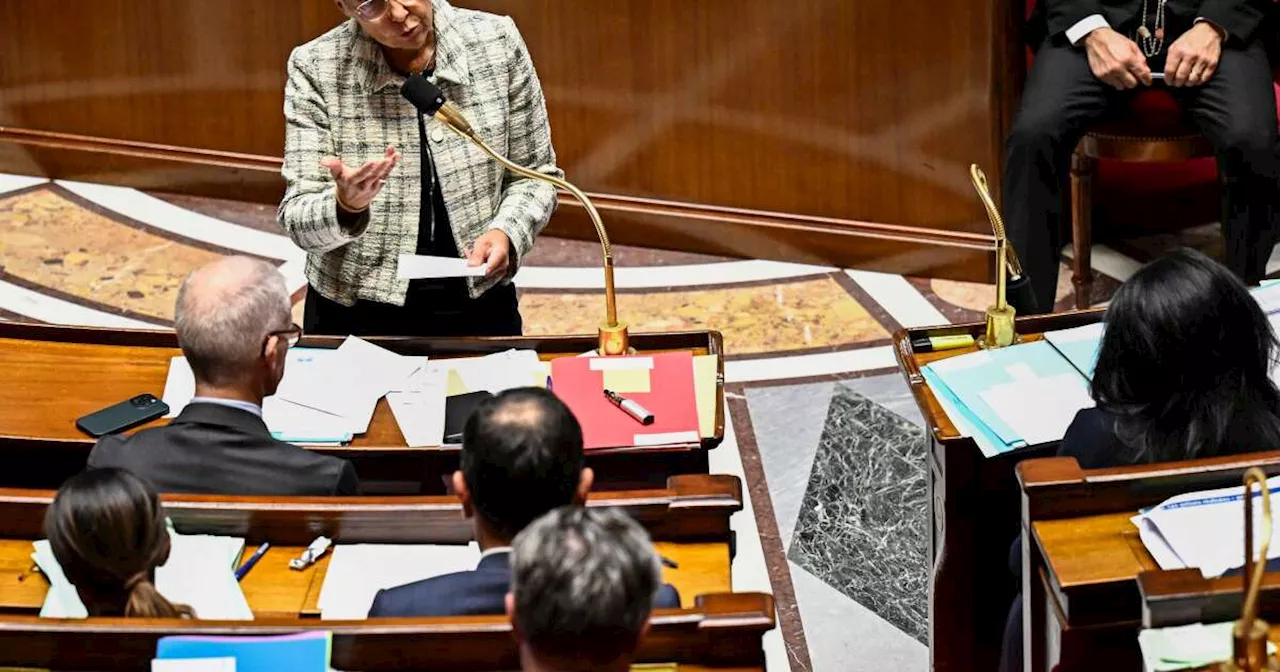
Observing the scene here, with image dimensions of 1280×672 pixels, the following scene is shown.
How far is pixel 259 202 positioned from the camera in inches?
240

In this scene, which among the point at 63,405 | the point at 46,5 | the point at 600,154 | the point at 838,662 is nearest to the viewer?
the point at 63,405

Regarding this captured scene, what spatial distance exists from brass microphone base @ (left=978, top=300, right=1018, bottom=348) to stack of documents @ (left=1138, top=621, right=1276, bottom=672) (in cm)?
107

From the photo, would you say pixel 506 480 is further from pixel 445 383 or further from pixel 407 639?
pixel 445 383

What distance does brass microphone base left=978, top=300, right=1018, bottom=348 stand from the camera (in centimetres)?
319

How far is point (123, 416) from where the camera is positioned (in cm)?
312

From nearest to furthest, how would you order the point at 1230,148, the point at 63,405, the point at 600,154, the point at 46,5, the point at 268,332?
the point at 268,332, the point at 63,405, the point at 1230,148, the point at 600,154, the point at 46,5

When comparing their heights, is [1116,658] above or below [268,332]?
below

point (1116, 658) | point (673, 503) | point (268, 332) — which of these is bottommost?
point (1116, 658)

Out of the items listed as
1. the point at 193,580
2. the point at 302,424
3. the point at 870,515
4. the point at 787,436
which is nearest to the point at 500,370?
the point at 302,424

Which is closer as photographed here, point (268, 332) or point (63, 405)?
point (268, 332)

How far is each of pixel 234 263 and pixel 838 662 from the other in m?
1.55

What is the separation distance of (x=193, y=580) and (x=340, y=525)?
9.0 inches

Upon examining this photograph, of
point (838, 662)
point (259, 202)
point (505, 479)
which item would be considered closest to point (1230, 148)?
point (838, 662)

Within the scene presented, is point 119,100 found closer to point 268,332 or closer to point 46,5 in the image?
point 46,5
